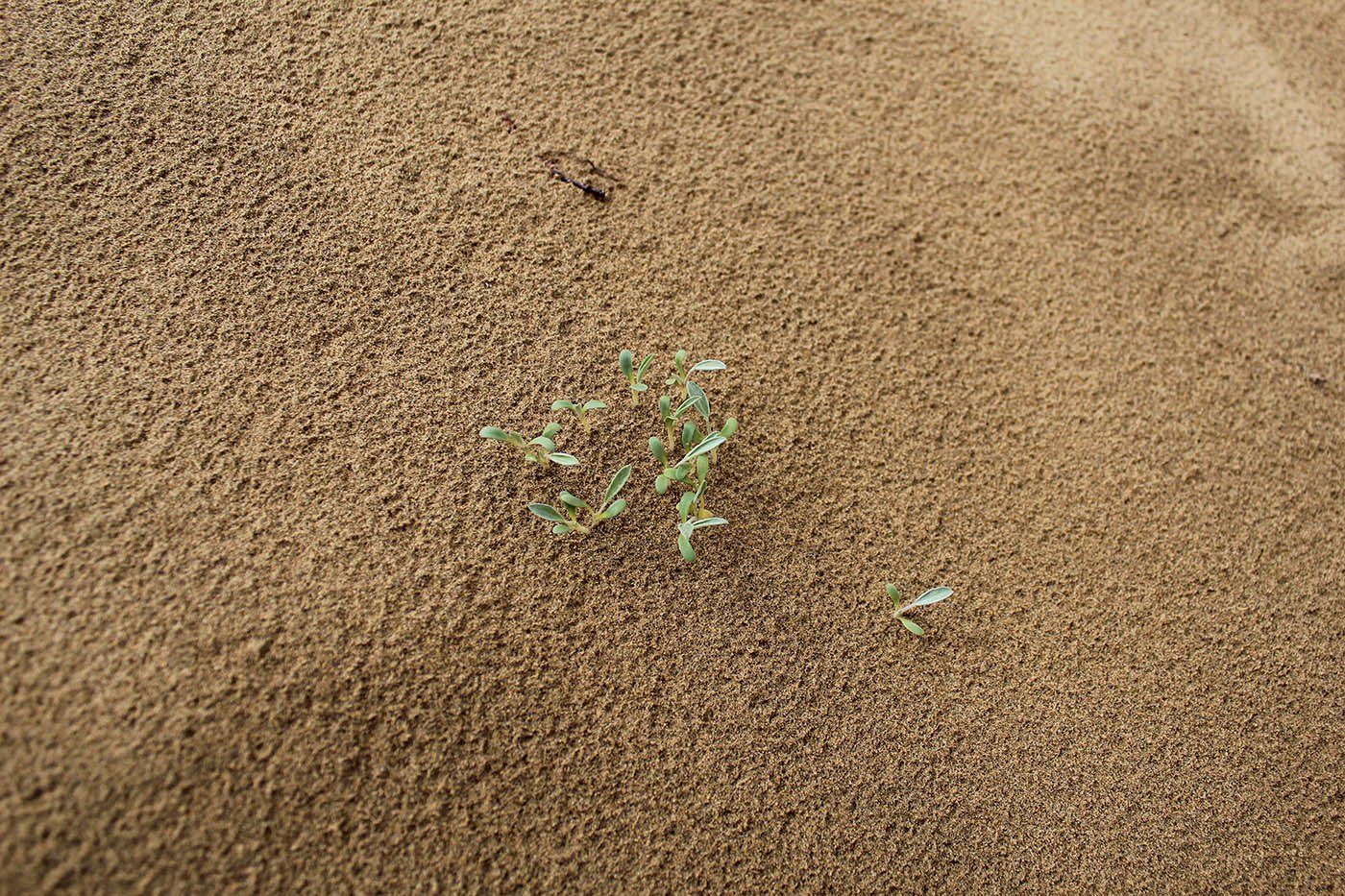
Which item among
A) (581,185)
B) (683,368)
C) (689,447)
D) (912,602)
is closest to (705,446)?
(689,447)

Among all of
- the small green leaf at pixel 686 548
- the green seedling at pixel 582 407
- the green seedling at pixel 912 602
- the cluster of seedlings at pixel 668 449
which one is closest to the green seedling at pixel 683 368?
the cluster of seedlings at pixel 668 449

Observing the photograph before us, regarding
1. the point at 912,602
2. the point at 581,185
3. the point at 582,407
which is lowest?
the point at 912,602

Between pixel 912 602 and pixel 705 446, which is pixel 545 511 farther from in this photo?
pixel 912 602

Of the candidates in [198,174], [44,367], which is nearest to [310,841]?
[44,367]

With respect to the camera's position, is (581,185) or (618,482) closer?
(618,482)

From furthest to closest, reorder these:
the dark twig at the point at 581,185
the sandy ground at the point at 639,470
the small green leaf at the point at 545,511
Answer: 1. the dark twig at the point at 581,185
2. the small green leaf at the point at 545,511
3. the sandy ground at the point at 639,470

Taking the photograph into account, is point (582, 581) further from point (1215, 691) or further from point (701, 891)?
point (1215, 691)

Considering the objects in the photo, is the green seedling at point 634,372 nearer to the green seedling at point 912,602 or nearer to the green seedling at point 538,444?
the green seedling at point 538,444
